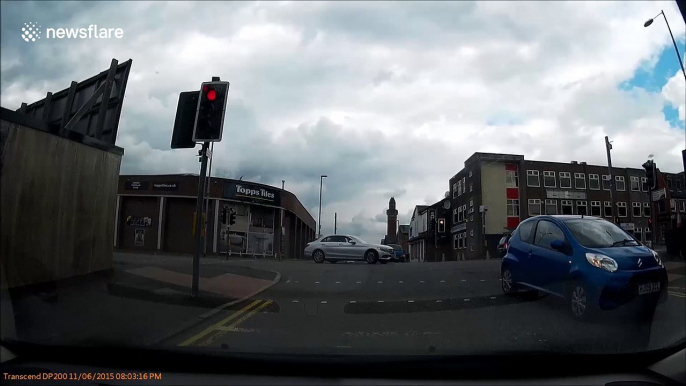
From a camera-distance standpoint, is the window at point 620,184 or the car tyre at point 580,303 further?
the window at point 620,184

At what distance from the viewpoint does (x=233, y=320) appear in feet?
21.4

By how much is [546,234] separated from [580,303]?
1601 millimetres

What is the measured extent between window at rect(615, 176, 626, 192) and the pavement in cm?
547

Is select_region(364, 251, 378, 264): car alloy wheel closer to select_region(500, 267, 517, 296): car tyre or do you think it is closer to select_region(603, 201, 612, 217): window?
select_region(603, 201, 612, 217): window

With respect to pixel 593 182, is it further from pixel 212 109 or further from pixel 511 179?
pixel 212 109

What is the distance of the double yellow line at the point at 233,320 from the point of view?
17.8 feet

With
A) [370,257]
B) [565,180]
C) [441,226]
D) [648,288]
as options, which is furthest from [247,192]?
[441,226]

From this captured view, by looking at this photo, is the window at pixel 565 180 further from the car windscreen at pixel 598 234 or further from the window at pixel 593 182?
the car windscreen at pixel 598 234

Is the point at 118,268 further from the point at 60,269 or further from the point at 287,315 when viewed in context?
the point at 287,315

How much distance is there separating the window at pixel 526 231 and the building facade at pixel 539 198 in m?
1.52

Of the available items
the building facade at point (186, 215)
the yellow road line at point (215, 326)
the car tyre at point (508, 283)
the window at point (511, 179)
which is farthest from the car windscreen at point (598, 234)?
the window at point (511, 179)

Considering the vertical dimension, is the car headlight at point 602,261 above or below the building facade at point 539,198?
below

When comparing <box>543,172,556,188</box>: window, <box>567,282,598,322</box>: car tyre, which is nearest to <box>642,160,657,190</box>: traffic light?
<box>567,282,598,322</box>: car tyre

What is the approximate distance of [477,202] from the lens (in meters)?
37.2
